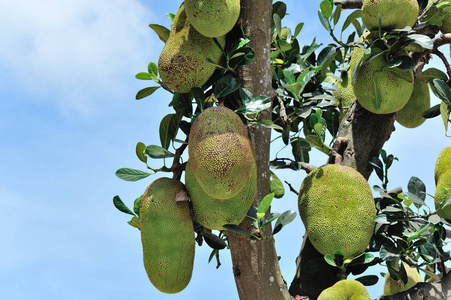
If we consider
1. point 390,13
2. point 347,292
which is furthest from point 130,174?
point 390,13

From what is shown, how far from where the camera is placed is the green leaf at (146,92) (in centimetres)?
189

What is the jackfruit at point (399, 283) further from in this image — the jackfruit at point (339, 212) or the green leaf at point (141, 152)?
the green leaf at point (141, 152)

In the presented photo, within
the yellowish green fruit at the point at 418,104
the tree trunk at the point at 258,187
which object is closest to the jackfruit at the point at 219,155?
the tree trunk at the point at 258,187

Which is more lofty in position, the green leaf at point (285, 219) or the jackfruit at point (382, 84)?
the jackfruit at point (382, 84)

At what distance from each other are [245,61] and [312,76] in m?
0.43

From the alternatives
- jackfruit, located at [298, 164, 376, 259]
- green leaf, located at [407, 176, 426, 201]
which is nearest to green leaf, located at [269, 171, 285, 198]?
jackfruit, located at [298, 164, 376, 259]

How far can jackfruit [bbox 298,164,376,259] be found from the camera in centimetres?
177

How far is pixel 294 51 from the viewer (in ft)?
6.87

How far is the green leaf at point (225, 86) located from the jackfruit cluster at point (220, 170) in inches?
4.7

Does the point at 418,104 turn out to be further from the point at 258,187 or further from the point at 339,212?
the point at 258,187

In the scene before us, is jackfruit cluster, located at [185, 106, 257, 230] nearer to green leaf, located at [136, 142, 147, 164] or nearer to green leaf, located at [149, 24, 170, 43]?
green leaf, located at [136, 142, 147, 164]

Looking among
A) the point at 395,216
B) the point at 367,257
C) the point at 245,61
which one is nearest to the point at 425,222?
the point at 395,216

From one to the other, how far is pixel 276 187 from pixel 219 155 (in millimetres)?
786

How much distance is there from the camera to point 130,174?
5.99 feet
